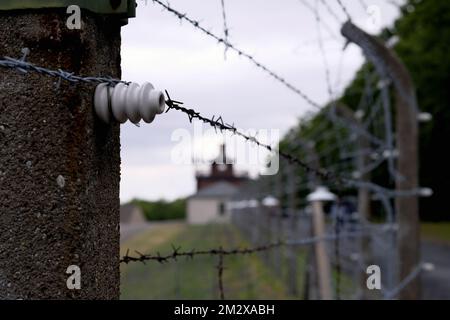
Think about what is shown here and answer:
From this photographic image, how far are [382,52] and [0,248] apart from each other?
4.10 m

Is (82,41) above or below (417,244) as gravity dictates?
above

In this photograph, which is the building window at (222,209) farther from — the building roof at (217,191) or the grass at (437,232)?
the grass at (437,232)

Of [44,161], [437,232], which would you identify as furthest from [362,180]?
[437,232]

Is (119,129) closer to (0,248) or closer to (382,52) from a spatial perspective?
(0,248)

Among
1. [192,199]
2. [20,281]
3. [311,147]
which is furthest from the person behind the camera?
[192,199]

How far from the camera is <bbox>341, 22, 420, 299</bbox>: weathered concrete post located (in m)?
5.80

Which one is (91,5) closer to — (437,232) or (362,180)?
(362,180)

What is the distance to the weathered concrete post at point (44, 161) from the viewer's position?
1.76 metres

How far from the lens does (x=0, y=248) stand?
69.8 inches

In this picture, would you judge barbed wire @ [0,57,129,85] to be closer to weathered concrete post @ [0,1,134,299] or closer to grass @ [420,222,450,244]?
weathered concrete post @ [0,1,134,299]

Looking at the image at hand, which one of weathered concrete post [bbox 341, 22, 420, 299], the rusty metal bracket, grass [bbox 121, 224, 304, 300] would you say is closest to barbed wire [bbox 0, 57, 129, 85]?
the rusty metal bracket
